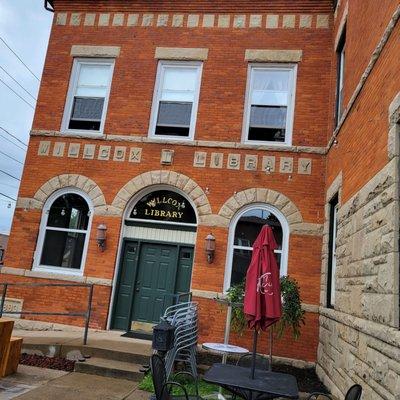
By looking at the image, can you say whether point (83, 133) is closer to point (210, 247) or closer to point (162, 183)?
point (162, 183)

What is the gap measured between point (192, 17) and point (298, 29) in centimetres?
262

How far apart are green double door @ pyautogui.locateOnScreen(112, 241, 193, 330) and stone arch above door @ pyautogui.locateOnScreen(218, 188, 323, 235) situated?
127cm

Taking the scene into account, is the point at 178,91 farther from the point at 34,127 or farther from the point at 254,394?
the point at 254,394

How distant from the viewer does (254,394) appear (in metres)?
5.24

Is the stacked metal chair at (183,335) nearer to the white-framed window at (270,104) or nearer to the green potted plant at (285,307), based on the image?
the green potted plant at (285,307)

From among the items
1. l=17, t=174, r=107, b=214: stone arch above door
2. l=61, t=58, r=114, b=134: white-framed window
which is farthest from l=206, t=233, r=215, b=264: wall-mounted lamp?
l=61, t=58, r=114, b=134: white-framed window

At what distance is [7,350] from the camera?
21.6ft

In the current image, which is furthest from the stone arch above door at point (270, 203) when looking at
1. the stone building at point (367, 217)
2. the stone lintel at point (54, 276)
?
the stone lintel at point (54, 276)

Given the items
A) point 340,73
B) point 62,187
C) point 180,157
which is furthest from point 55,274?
point 340,73

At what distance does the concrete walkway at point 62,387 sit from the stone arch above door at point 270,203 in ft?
13.7

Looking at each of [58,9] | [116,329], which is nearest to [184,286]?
[116,329]

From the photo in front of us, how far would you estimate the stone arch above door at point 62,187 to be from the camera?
10305 mm

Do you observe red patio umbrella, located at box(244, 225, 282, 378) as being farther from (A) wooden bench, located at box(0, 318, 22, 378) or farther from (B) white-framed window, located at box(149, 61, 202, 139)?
(B) white-framed window, located at box(149, 61, 202, 139)

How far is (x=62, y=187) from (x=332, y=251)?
634cm
